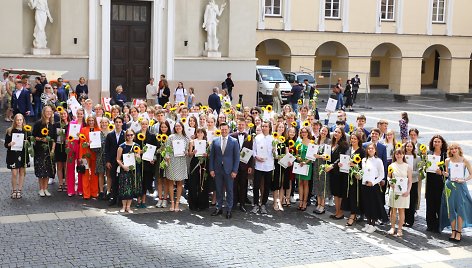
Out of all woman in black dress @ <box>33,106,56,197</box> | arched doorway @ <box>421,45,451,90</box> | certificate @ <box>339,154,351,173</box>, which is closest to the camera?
certificate @ <box>339,154,351,173</box>

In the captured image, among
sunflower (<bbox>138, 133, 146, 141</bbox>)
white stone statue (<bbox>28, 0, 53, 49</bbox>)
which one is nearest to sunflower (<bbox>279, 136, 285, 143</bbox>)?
sunflower (<bbox>138, 133, 146, 141</bbox>)

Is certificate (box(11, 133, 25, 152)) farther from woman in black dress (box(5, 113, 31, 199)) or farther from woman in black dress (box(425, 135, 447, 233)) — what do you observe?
woman in black dress (box(425, 135, 447, 233))

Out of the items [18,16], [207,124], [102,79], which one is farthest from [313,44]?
[207,124]

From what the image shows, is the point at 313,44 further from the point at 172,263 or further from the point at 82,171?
the point at 172,263

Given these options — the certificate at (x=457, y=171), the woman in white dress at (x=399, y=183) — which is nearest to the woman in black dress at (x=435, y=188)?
the certificate at (x=457, y=171)

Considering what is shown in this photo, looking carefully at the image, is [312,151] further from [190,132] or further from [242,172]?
[190,132]

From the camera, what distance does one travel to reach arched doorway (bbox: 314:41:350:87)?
44.2m

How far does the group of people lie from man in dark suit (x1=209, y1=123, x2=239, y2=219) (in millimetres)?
20

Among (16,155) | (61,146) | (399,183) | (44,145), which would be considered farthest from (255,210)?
(16,155)

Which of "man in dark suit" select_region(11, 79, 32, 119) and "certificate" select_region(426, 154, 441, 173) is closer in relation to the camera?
"certificate" select_region(426, 154, 441, 173)

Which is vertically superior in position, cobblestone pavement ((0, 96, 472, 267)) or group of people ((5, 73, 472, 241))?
group of people ((5, 73, 472, 241))

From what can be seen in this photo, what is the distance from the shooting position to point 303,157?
13766 mm

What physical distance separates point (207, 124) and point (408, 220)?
4.56m

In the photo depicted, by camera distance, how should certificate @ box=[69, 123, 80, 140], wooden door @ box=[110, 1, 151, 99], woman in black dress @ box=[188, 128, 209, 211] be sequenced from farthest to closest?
1. wooden door @ box=[110, 1, 151, 99]
2. certificate @ box=[69, 123, 80, 140]
3. woman in black dress @ box=[188, 128, 209, 211]
